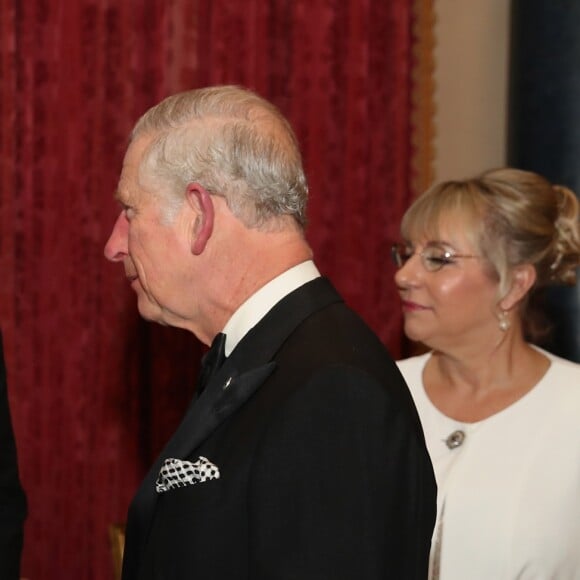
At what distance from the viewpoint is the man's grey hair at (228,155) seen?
1.47m

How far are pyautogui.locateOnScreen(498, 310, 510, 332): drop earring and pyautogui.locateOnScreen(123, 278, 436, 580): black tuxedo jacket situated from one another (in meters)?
1.32

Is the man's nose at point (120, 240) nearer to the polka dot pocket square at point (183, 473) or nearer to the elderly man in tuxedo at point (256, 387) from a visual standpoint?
the elderly man in tuxedo at point (256, 387)

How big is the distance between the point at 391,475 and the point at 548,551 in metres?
1.23

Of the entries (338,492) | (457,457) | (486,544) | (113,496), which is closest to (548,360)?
(457,457)

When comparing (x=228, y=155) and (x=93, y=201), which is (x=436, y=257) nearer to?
(x=228, y=155)

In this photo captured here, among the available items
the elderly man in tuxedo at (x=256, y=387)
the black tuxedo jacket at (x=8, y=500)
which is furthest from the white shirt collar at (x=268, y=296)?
the black tuxedo jacket at (x=8, y=500)

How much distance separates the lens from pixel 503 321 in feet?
8.99

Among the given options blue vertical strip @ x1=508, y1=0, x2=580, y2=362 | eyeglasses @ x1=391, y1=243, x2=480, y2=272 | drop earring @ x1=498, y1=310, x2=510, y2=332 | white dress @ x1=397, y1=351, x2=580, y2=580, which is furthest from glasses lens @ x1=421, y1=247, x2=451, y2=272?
blue vertical strip @ x1=508, y1=0, x2=580, y2=362

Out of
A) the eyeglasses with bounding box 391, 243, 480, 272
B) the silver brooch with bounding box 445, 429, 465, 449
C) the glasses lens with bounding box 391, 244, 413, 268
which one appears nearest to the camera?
the silver brooch with bounding box 445, 429, 465, 449

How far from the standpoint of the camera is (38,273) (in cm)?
395

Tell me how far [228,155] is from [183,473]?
0.47 m

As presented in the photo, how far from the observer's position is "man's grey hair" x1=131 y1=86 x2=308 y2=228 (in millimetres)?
1471

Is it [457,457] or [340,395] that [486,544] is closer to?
[457,457]

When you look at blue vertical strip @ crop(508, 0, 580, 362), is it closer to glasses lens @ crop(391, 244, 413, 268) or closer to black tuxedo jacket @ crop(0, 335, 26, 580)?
glasses lens @ crop(391, 244, 413, 268)
